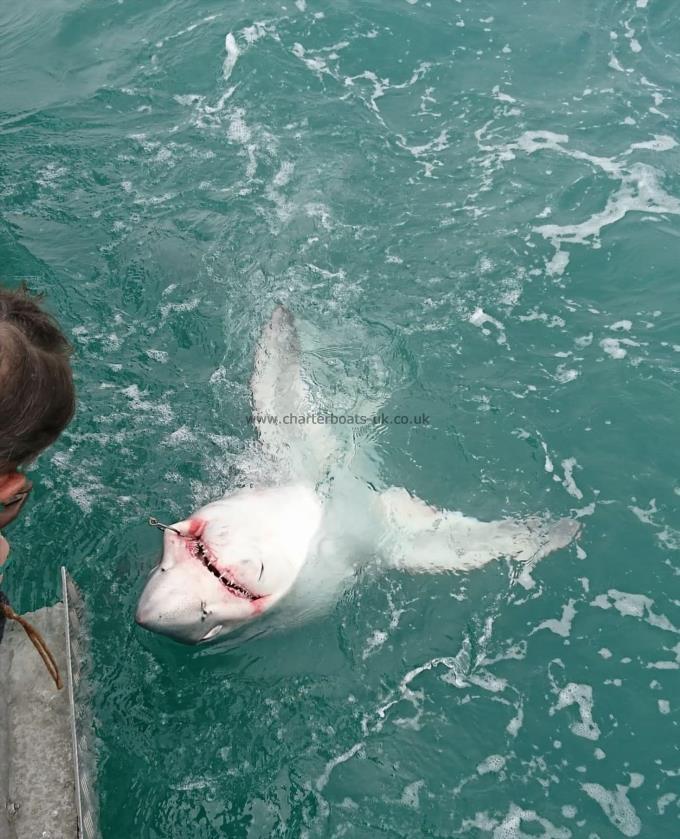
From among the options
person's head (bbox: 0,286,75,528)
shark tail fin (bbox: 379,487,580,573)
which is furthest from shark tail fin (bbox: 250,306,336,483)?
person's head (bbox: 0,286,75,528)

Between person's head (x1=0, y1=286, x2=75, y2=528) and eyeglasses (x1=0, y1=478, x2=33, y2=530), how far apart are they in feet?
1.09

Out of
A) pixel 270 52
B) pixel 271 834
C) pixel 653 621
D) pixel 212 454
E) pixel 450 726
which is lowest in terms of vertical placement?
pixel 653 621

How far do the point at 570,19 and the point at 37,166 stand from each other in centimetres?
1061

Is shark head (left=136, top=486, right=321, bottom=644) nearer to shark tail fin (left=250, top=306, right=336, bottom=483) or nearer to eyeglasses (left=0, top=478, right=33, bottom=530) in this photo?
shark tail fin (left=250, top=306, right=336, bottom=483)

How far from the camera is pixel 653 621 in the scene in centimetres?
723

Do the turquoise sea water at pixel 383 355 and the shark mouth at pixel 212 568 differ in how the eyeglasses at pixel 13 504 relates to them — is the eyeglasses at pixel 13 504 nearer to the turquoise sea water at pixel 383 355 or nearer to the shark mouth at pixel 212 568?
the shark mouth at pixel 212 568

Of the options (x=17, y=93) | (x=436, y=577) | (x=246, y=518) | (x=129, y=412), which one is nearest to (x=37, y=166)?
(x=17, y=93)

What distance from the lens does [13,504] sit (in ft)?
10.8

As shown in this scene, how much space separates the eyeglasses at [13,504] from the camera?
324 cm

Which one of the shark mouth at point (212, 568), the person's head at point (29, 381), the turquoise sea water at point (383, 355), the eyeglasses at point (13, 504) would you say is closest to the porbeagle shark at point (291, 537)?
the shark mouth at point (212, 568)

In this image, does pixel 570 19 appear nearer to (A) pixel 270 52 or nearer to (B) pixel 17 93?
(A) pixel 270 52

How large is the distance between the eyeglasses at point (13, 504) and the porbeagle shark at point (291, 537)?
2113 mm

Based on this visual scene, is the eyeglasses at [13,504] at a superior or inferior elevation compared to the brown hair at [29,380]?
inferior

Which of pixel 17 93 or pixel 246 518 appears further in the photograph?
pixel 17 93
